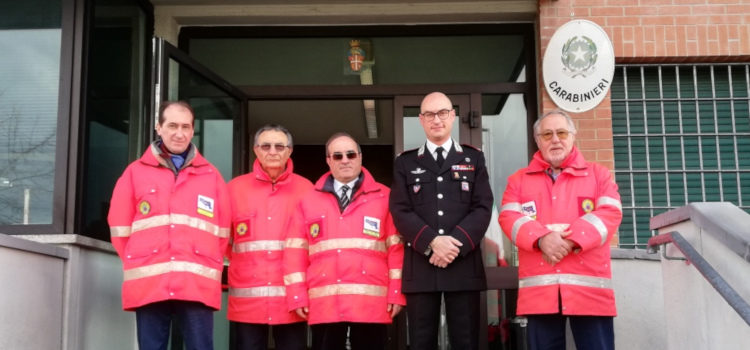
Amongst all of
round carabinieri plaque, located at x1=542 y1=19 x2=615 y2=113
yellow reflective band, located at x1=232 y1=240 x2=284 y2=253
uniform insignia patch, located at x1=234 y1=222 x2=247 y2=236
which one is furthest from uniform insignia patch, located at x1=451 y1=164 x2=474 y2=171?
round carabinieri plaque, located at x1=542 y1=19 x2=615 y2=113

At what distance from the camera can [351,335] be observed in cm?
434

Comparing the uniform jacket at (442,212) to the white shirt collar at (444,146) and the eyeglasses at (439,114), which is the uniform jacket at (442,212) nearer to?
the white shirt collar at (444,146)

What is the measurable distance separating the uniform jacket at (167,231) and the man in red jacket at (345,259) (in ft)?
1.47

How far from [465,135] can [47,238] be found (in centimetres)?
323

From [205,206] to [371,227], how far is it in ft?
2.90

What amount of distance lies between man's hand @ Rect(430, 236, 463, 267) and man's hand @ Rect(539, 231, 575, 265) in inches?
16.9

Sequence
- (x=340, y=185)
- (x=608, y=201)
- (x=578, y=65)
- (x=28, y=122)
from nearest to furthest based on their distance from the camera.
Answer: (x=608, y=201) < (x=340, y=185) < (x=28, y=122) < (x=578, y=65)

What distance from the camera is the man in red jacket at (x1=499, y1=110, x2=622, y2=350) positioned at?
13.3ft

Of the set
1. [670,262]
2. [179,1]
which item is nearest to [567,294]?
[670,262]

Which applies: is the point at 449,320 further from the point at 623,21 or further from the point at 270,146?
the point at 623,21

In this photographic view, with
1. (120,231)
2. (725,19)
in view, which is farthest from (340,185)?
(725,19)

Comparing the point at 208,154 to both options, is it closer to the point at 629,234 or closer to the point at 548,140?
the point at 548,140

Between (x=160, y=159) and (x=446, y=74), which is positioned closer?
(x=160, y=159)

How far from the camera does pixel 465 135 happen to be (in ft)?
21.0
